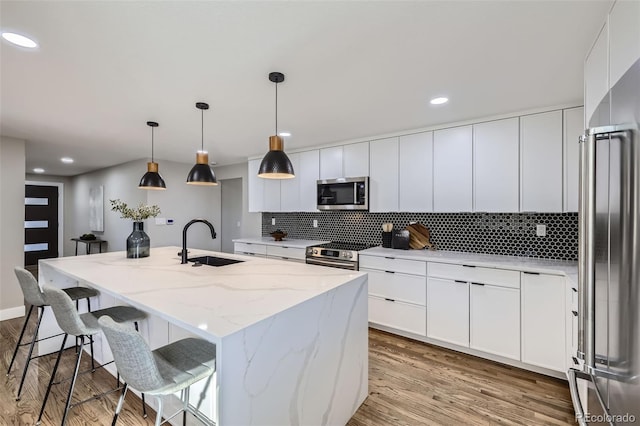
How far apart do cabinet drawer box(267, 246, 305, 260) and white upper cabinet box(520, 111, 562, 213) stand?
259 cm

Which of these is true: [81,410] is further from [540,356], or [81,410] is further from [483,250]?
[483,250]

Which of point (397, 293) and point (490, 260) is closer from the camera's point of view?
point (490, 260)

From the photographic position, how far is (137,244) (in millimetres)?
2723

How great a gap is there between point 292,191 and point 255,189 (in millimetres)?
834

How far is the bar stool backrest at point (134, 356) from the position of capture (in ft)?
3.71

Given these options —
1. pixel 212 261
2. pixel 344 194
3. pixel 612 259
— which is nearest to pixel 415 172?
pixel 344 194

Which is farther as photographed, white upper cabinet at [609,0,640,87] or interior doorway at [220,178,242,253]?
interior doorway at [220,178,242,253]

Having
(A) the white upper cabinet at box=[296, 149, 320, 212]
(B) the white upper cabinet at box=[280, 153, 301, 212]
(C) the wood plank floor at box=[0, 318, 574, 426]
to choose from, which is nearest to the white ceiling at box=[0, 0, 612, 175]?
(A) the white upper cabinet at box=[296, 149, 320, 212]

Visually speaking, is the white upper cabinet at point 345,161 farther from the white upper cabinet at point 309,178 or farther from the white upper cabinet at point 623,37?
the white upper cabinet at point 623,37

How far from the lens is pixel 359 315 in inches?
76.9

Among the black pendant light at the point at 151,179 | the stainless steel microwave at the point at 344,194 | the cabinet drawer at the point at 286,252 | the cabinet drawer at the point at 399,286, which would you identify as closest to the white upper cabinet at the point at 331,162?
the stainless steel microwave at the point at 344,194

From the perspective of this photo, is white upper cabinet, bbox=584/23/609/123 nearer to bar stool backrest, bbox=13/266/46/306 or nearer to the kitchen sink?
the kitchen sink

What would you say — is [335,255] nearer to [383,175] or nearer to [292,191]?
[383,175]

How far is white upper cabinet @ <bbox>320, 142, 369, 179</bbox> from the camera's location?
3.76 meters
